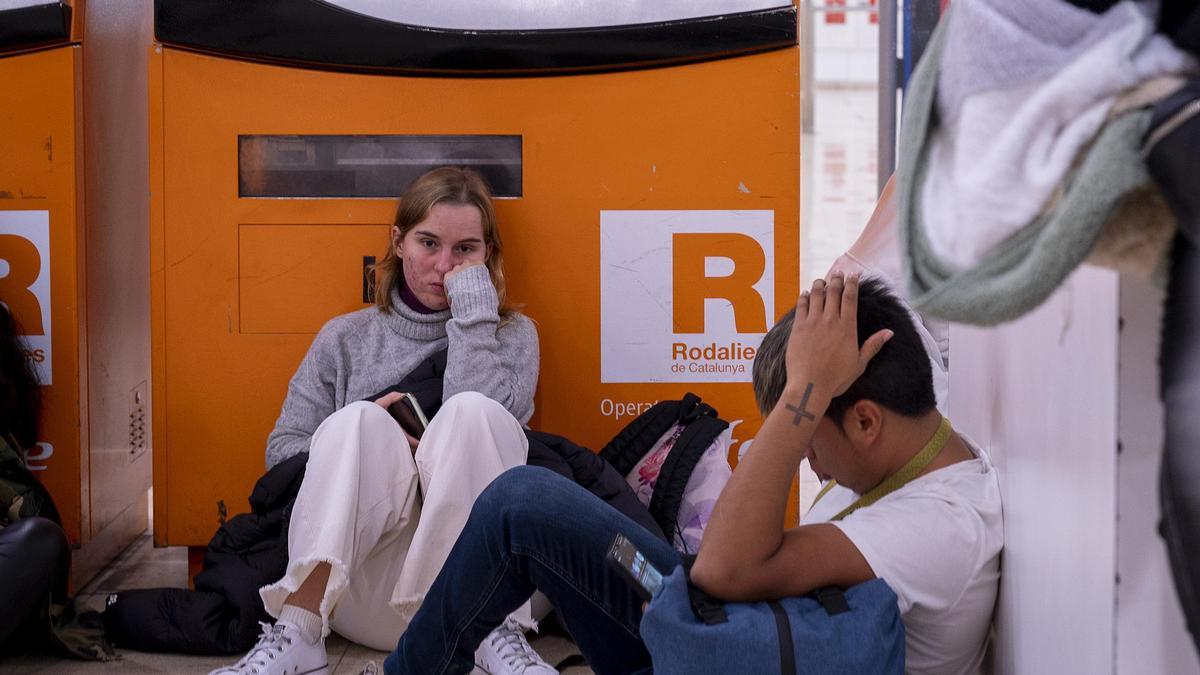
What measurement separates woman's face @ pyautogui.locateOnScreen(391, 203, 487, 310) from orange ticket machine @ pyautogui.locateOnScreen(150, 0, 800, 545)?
175 mm

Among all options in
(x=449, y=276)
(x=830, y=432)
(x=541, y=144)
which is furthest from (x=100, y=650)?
(x=830, y=432)

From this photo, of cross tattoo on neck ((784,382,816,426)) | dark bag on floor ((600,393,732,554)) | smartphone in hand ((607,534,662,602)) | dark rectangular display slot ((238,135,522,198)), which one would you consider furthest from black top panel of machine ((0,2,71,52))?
cross tattoo on neck ((784,382,816,426))

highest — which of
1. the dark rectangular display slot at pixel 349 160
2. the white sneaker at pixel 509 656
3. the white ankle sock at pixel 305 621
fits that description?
the dark rectangular display slot at pixel 349 160

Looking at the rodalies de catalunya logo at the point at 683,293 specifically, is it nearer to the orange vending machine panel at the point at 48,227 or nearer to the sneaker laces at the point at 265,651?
the sneaker laces at the point at 265,651

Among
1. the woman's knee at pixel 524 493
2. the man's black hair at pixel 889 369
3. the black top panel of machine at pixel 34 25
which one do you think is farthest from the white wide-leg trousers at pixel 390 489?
the black top panel of machine at pixel 34 25

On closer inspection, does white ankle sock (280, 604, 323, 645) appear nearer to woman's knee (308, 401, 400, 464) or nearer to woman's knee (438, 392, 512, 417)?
woman's knee (308, 401, 400, 464)

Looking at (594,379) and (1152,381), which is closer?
(1152,381)

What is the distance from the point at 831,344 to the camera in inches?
65.4

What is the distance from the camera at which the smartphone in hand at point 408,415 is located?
259 cm

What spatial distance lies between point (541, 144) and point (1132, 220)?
2005 mm

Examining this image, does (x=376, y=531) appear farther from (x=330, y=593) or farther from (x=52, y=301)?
(x=52, y=301)

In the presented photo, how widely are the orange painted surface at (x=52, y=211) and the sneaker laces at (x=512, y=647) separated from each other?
1.10 m

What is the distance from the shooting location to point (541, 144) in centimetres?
295

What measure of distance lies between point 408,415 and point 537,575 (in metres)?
0.79
